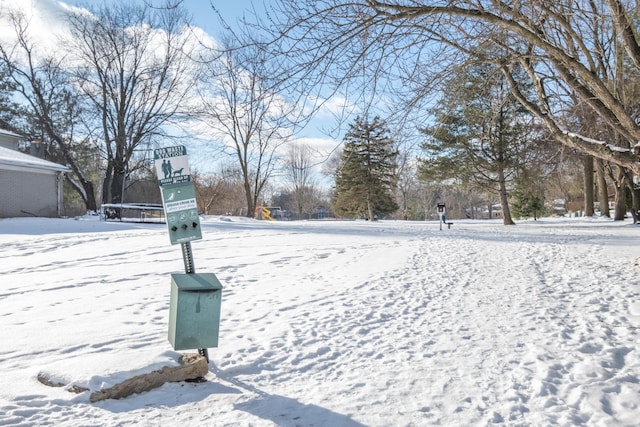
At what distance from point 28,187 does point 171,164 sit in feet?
73.1

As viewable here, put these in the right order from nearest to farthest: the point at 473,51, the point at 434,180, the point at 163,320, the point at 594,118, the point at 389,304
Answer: the point at 163,320 < the point at 389,304 < the point at 473,51 < the point at 594,118 < the point at 434,180

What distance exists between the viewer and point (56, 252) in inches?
440

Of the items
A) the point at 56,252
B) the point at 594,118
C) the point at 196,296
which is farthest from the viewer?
the point at 594,118

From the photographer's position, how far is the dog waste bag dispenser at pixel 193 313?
355 centimetres

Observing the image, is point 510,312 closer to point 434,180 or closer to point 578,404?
point 578,404

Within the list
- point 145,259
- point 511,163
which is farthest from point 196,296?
point 511,163

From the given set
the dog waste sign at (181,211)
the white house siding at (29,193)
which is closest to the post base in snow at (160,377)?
the dog waste sign at (181,211)

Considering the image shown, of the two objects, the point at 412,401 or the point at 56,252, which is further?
the point at 56,252

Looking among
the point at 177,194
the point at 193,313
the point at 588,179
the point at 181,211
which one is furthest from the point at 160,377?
the point at 588,179

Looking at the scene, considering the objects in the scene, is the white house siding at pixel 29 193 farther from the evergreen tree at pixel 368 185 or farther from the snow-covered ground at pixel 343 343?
the evergreen tree at pixel 368 185

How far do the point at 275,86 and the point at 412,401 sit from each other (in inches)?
151

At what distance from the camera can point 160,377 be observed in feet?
11.2

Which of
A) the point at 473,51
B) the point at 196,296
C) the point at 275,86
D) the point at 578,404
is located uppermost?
the point at 473,51

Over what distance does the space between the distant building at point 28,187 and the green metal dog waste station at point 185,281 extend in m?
20.6
